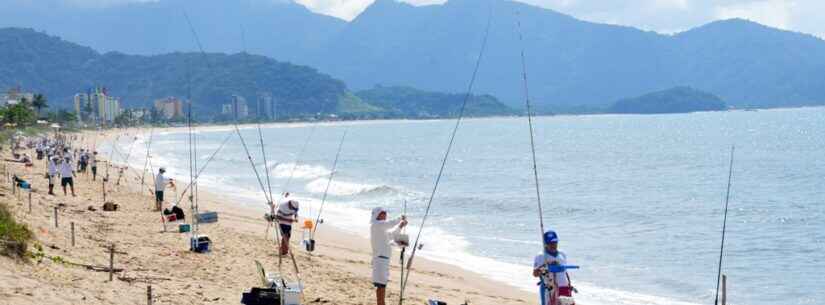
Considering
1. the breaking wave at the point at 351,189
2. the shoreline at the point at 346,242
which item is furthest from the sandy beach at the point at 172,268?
the breaking wave at the point at 351,189

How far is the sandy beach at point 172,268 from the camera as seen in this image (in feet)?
26.4

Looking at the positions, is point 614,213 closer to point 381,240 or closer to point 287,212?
point 287,212

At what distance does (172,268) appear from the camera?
10.2 meters

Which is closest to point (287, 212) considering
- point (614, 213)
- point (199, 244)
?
point (199, 244)

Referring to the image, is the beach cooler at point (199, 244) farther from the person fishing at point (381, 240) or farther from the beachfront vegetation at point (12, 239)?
the person fishing at point (381, 240)

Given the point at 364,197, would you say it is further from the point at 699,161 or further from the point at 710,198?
the point at 699,161

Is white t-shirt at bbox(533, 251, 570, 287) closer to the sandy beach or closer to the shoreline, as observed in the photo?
the sandy beach

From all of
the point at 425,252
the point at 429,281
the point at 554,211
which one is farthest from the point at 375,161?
the point at 429,281

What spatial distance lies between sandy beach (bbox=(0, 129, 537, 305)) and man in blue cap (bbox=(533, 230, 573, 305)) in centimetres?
308

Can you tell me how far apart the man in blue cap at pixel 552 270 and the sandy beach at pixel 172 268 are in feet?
10.1

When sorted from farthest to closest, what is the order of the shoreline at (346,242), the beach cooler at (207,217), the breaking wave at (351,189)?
1. the breaking wave at (351,189)
2. the beach cooler at (207,217)
3. the shoreline at (346,242)

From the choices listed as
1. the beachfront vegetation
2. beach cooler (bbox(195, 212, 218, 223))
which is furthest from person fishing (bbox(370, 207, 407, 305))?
beach cooler (bbox(195, 212, 218, 223))

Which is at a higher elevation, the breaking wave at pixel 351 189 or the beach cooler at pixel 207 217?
the beach cooler at pixel 207 217

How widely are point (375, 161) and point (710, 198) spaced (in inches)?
1149
